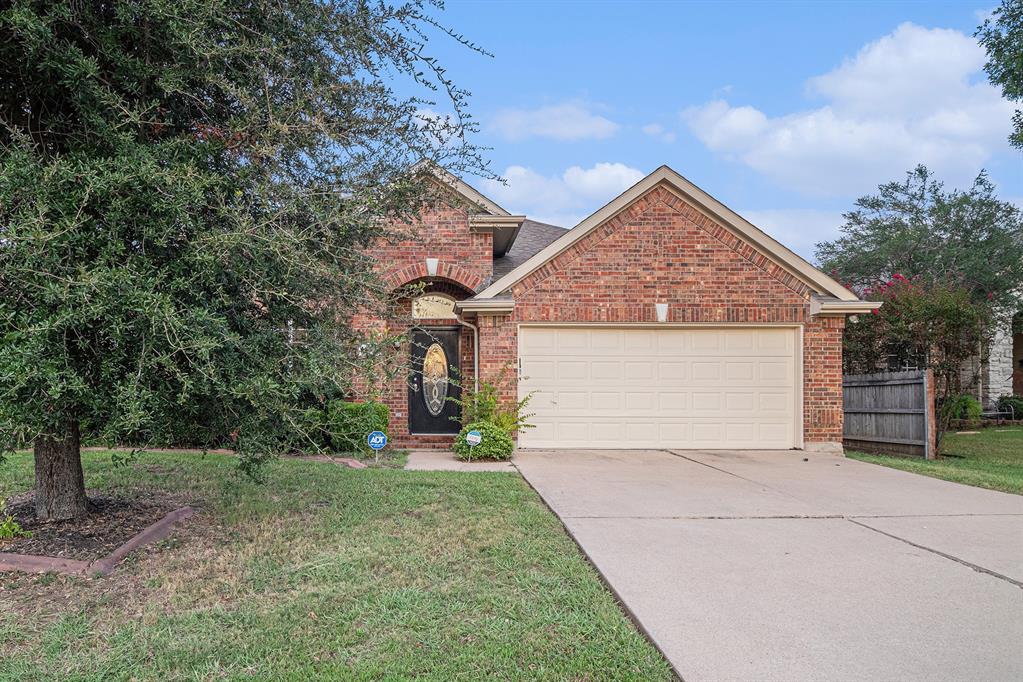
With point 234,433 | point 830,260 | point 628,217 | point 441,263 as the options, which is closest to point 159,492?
point 234,433

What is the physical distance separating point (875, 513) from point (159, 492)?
7176mm

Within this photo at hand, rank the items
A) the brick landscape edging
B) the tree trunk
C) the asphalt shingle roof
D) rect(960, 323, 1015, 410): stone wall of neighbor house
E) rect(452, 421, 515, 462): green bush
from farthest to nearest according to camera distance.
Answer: rect(960, 323, 1015, 410): stone wall of neighbor house → the asphalt shingle roof → rect(452, 421, 515, 462): green bush → the tree trunk → the brick landscape edging

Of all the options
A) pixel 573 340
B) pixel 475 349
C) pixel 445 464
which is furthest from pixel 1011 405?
pixel 445 464

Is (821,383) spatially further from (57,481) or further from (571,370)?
(57,481)

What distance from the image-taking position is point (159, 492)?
7.07m

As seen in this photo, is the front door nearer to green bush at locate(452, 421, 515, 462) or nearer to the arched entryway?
the arched entryway

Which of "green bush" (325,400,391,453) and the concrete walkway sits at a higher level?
"green bush" (325,400,391,453)

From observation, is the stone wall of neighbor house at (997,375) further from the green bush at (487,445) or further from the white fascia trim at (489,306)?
the green bush at (487,445)

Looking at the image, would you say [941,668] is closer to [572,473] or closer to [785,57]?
[572,473]

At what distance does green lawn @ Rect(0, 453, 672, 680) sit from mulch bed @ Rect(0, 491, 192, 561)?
337mm

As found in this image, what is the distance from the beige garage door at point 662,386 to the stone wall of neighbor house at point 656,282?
0.31 metres

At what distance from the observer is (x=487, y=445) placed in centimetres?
1033

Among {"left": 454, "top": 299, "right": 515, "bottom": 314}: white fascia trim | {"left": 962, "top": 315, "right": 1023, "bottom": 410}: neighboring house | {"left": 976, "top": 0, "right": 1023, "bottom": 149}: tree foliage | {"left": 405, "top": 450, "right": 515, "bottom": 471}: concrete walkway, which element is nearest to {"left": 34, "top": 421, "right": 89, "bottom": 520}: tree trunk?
{"left": 405, "top": 450, "right": 515, "bottom": 471}: concrete walkway

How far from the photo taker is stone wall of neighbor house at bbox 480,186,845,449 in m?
11.4
